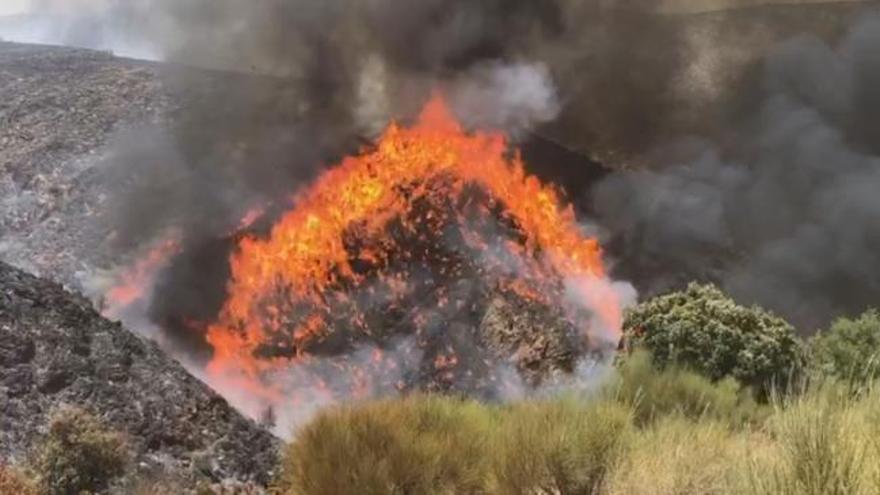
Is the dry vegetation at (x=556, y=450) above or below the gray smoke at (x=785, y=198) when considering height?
below

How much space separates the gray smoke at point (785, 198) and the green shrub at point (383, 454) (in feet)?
63.8

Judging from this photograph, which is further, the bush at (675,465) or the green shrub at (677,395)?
the green shrub at (677,395)

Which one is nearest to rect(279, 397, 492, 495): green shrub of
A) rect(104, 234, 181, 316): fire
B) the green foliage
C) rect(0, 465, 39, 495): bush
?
rect(0, 465, 39, 495): bush

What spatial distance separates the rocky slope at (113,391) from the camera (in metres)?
12.2

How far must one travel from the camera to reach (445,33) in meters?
29.8

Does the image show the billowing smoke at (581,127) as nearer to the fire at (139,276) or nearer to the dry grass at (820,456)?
the fire at (139,276)

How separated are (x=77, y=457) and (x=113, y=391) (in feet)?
10.7

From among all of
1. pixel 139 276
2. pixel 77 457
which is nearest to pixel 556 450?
pixel 77 457

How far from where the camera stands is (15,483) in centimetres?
909

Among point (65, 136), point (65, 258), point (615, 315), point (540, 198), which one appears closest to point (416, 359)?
point (615, 315)

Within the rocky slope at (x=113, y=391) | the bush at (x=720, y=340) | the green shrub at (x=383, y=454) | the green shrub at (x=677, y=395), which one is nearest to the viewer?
the green shrub at (x=383, y=454)

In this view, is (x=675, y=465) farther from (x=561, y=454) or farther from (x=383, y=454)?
(x=383, y=454)

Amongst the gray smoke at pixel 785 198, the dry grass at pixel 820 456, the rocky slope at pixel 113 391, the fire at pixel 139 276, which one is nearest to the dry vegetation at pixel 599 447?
the dry grass at pixel 820 456

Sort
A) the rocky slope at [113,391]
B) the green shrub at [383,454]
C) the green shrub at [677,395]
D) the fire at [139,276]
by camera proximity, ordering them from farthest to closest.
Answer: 1. the fire at [139,276]
2. the rocky slope at [113,391]
3. the green shrub at [677,395]
4. the green shrub at [383,454]
